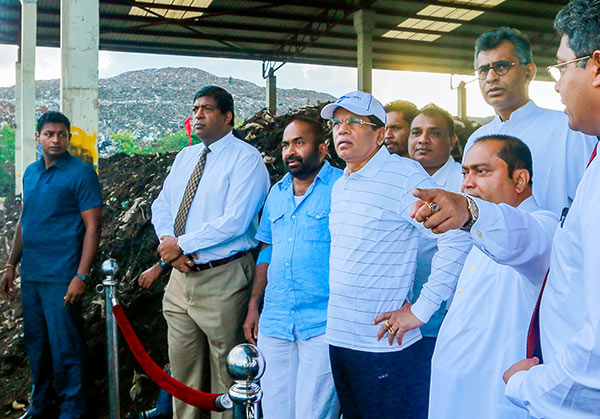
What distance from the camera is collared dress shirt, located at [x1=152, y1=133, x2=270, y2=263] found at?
3465mm

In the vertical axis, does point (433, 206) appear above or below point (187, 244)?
above

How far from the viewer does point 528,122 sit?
9.53 ft

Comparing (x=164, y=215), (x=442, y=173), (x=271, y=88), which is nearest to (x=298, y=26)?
(x=271, y=88)

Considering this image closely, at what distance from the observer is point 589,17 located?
4.73ft

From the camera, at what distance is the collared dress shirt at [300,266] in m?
3.04

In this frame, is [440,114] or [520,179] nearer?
[520,179]

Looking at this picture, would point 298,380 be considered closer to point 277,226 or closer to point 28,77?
point 277,226

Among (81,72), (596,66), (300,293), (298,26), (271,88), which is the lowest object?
(300,293)

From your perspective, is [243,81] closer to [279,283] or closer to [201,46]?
[201,46]

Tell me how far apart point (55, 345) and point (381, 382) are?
9.28 feet

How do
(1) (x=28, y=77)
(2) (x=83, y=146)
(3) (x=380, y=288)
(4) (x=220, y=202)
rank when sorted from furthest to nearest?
(1) (x=28, y=77)
(2) (x=83, y=146)
(4) (x=220, y=202)
(3) (x=380, y=288)

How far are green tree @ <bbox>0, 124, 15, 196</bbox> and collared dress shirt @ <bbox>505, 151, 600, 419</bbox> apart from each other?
29.6m

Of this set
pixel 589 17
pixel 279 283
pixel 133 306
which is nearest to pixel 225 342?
pixel 279 283

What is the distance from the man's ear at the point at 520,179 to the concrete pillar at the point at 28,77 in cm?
1174
